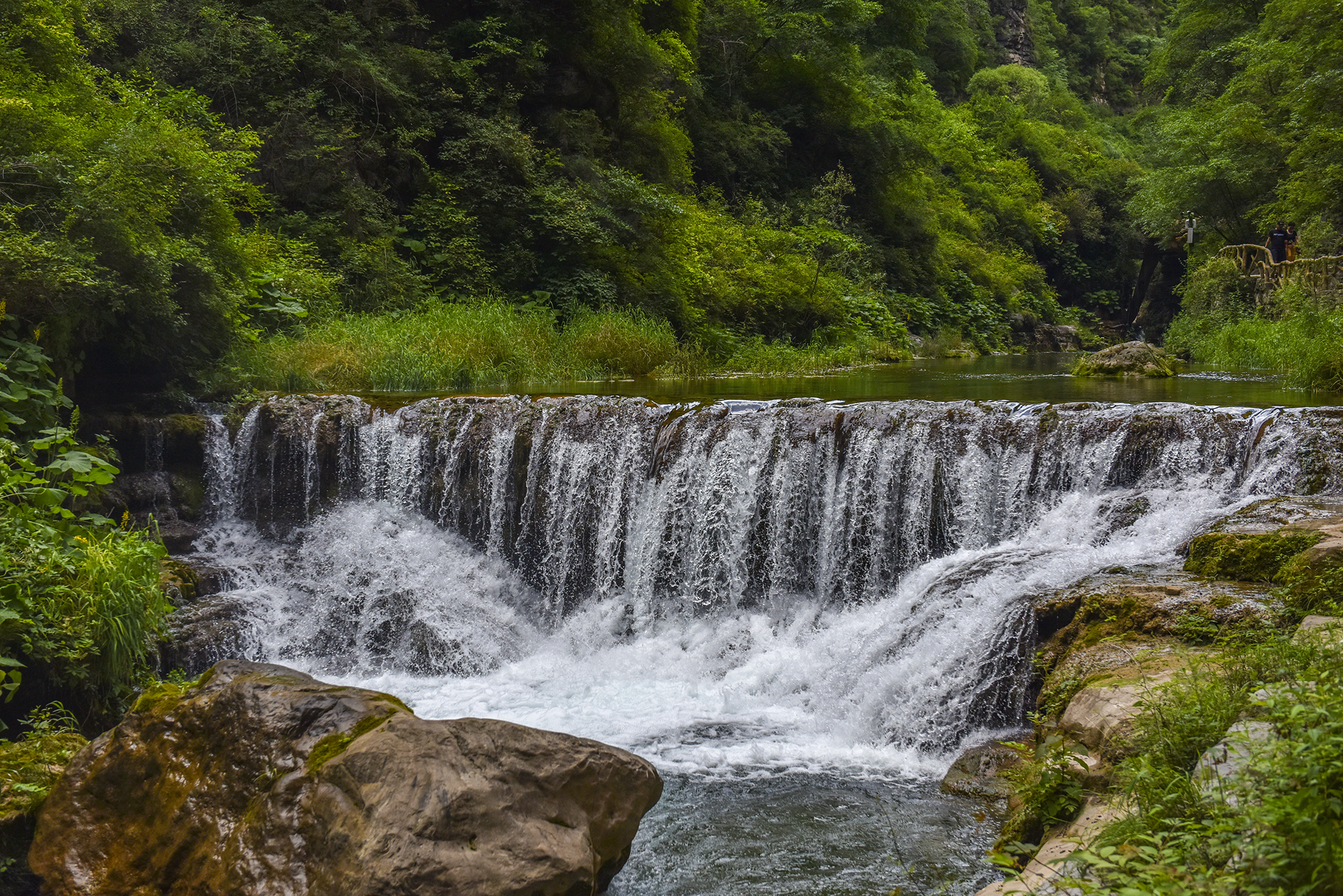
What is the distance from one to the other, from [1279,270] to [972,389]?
8.60 meters

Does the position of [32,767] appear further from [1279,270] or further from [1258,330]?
[1279,270]

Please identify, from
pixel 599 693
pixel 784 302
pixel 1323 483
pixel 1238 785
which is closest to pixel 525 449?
pixel 599 693

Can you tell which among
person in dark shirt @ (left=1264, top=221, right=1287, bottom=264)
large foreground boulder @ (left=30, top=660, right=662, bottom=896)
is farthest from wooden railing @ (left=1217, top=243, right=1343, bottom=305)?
large foreground boulder @ (left=30, top=660, right=662, bottom=896)

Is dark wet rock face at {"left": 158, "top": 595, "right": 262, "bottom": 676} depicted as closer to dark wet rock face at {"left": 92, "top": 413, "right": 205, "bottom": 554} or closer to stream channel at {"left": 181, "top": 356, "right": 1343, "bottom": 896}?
stream channel at {"left": 181, "top": 356, "right": 1343, "bottom": 896}

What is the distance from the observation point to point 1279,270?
1641cm

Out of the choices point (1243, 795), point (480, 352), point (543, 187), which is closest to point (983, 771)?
point (1243, 795)

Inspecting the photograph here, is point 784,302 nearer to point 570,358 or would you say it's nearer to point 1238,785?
point 570,358

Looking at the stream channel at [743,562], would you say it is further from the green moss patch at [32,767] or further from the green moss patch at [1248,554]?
the green moss patch at [32,767]

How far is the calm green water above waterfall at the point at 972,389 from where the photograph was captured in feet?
32.4

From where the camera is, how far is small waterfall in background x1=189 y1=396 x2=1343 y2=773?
6086 millimetres

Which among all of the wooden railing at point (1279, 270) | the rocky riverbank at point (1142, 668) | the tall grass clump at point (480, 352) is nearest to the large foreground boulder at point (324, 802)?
the rocky riverbank at point (1142, 668)

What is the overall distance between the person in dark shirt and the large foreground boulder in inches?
712

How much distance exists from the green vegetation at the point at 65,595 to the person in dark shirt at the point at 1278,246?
18886 mm

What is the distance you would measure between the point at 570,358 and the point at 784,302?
23.6ft
